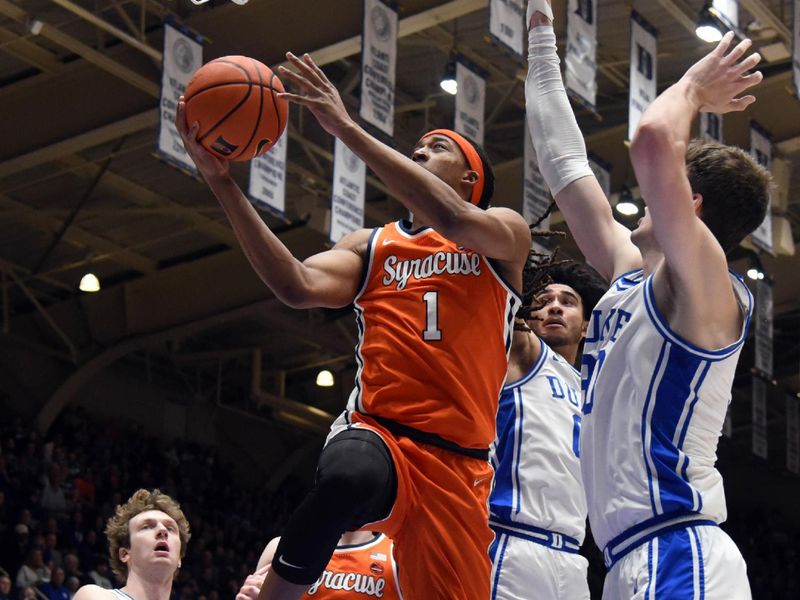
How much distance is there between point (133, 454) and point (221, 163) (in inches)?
756

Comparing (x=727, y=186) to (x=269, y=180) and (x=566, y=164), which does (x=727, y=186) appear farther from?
(x=269, y=180)

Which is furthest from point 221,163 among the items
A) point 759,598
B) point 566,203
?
point 759,598

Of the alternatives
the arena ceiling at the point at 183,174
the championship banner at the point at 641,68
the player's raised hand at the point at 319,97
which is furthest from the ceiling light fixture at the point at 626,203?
the player's raised hand at the point at 319,97

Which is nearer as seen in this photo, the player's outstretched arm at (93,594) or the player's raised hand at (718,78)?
the player's raised hand at (718,78)

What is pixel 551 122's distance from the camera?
171 inches

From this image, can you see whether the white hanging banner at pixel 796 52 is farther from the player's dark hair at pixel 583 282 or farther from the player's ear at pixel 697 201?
the player's ear at pixel 697 201

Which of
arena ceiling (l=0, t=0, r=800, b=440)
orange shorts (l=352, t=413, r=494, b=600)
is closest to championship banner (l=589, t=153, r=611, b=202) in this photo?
arena ceiling (l=0, t=0, r=800, b=440)

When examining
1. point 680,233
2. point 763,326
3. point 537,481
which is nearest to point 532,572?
point 537,481

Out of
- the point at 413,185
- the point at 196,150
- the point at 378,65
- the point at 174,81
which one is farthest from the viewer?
the point at 378,65

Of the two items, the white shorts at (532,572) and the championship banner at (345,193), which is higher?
the championship banner at (345,193)

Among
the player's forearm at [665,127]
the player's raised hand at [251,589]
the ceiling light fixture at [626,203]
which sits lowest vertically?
the player's raised hand at [251,589]

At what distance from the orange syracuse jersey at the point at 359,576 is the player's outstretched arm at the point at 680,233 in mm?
2643

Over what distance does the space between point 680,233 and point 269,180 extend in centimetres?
1004

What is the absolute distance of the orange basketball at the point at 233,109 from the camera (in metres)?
4.52
